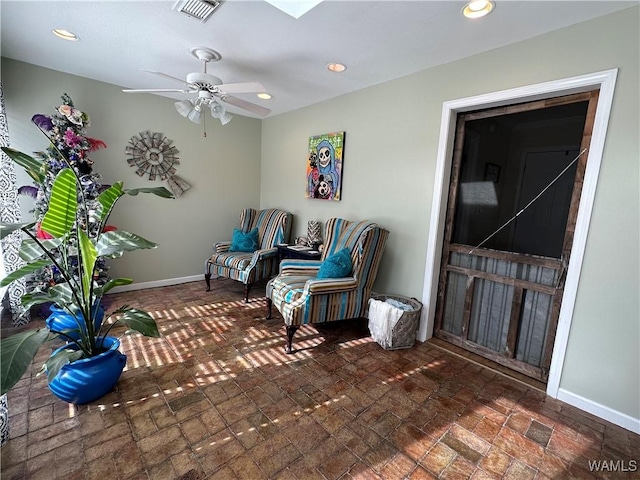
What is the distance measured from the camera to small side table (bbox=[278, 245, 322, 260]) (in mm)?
3471

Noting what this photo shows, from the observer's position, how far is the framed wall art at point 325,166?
138 inches

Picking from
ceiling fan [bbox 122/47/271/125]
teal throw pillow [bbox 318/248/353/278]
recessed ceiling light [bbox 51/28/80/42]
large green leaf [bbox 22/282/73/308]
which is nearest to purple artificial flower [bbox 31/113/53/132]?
recessed ceiling light [bbox 51/28/80/42]

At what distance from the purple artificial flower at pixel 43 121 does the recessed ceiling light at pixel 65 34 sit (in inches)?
30.9

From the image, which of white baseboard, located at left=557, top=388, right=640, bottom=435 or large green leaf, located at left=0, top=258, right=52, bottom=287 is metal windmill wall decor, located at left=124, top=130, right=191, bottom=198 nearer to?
large green leaf, located at left=0, top=258, right=52, bottom=287

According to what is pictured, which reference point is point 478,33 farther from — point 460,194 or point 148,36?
point 148,36

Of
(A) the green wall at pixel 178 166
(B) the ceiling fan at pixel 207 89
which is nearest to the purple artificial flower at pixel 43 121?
(A) the green wall at pixel 178 166

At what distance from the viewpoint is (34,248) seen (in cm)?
169

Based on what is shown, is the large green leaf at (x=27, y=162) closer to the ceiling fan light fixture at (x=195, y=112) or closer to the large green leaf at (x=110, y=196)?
the large green leaf at (x=110, y=196)

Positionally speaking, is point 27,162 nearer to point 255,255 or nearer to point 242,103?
point 242,103

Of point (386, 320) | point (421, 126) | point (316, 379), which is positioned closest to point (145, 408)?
point (316, 379)

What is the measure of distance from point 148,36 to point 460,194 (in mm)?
2986

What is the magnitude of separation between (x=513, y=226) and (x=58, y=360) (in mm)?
3280

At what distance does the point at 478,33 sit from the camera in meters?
2.07

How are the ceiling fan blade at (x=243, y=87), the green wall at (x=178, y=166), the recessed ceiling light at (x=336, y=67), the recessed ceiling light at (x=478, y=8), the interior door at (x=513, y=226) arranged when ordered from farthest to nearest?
the green wall at (x=178, y=166) < the recessed ceiling light at (x=336, y=67) < the ceiling fan blade at (x=243, y=87) < the interior door at (x=513, y=226) < the recessed ceiling light at (x=478, y=8)
